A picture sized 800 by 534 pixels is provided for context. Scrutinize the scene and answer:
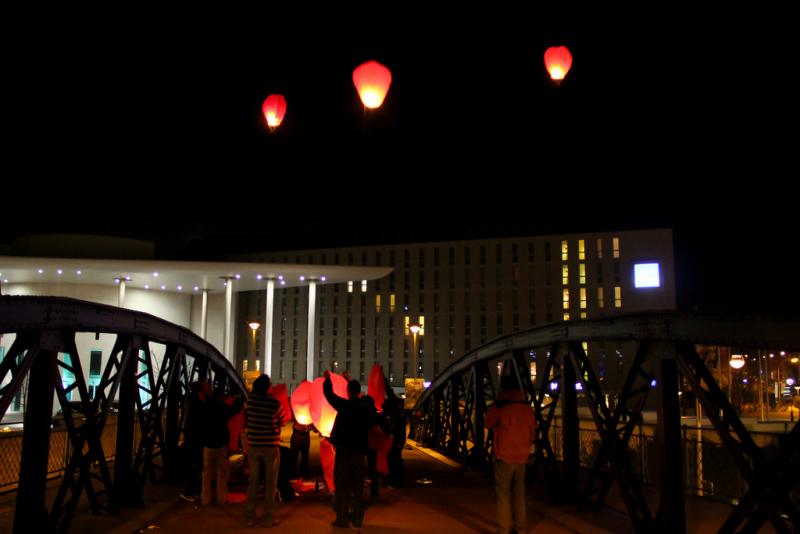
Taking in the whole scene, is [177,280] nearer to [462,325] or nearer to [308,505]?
[308,505]

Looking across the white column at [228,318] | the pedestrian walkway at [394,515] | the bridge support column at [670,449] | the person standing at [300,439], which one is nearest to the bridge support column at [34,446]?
the pedestrian walkway at [394,515]

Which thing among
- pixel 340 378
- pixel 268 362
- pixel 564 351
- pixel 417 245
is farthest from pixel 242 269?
pixel 417 245

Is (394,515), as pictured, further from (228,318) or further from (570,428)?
(228,318)

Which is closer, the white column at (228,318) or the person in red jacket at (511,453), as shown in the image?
the person in red jacket at (511,453)

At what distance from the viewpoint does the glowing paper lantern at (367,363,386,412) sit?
12.6 meters

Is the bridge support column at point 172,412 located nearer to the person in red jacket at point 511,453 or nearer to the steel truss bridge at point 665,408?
the steel truss bridge at point 665,408

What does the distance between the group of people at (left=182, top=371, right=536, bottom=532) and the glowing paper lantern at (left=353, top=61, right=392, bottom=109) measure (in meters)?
4.50

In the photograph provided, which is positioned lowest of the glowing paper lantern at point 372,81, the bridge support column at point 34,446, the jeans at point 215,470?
the jeans at point 215,470

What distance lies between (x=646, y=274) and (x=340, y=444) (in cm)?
7467

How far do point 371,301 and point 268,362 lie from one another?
5021 cm

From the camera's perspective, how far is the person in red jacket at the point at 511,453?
26.7ft

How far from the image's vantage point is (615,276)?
82125mm

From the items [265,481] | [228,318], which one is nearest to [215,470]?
[265,481]

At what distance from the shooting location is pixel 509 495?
827cm
